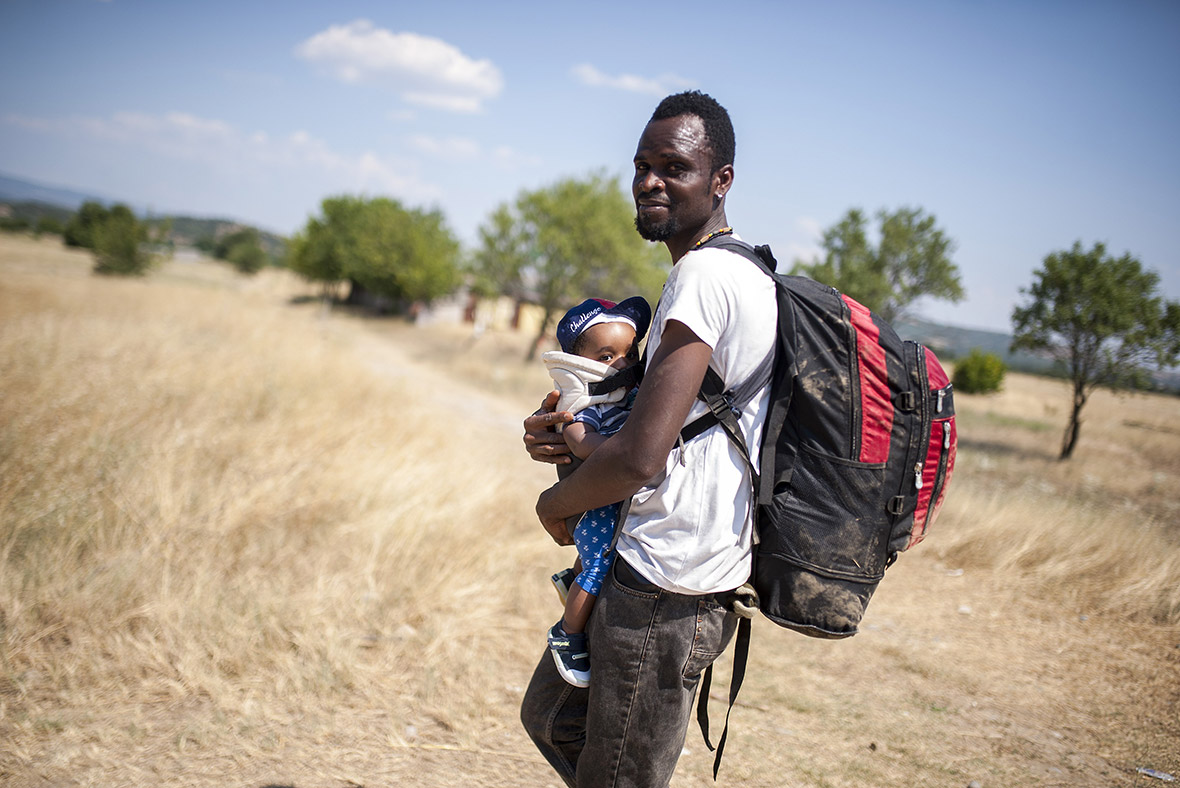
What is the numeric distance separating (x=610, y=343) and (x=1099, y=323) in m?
18.6

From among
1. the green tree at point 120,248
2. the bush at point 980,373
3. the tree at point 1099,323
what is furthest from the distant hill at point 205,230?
the tree at point 1099,323

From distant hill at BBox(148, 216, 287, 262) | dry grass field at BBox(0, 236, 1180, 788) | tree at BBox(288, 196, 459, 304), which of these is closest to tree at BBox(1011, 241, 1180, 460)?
dry grass field at BBox(0, 236, 1180, 788)

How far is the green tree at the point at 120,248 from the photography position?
1177 inches

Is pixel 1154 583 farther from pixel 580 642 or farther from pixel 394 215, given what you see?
pixel 394 215

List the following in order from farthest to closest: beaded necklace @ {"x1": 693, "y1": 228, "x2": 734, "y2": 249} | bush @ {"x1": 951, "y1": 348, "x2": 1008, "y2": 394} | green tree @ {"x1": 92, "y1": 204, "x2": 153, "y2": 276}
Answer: green tree @ {"x1": 92, "y1": 204, "x2": 153, "y2": 276} → bush @ {"x1": 951, "y1": 348, "x2": 1008, "y2": 394} → beaded necklace @ {"x1": 693, "y1": 228, "x2": 734, "y2": 249}

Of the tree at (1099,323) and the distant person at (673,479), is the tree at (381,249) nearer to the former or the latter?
the tree at (1099,323)

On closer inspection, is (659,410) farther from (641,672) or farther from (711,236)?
(641,672)

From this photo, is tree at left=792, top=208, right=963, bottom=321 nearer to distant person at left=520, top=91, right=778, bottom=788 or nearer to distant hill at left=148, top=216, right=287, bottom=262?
distant person at left=520, top=91, right=778, bottom=788

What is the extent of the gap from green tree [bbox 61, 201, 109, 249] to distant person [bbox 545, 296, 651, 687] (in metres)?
41.3

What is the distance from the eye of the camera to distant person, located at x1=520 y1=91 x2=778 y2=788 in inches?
51.7

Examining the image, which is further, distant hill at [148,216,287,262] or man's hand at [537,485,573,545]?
distant hill at [148,216,287,262]

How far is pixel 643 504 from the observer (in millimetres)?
1452

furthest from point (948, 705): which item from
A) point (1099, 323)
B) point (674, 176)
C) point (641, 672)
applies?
point (1099, 323)

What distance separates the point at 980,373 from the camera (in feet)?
96.6
